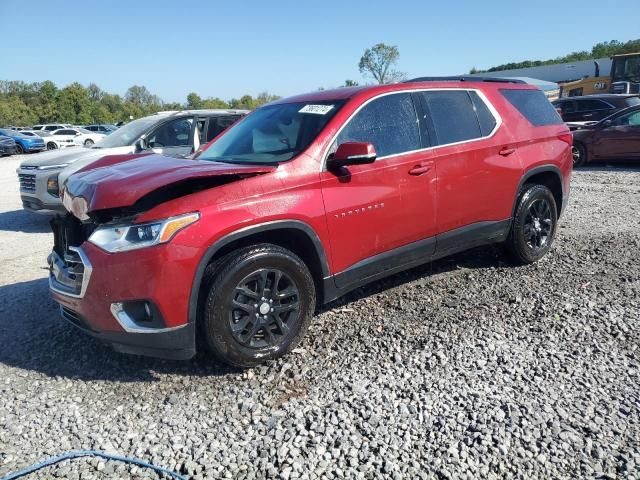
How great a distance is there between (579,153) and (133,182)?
12406 mm

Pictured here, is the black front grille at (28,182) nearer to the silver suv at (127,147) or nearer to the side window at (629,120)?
the silver suv at (127,147)

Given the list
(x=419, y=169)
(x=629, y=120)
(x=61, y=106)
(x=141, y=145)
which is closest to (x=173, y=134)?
(x=141, y=145)

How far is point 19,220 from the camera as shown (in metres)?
8.83

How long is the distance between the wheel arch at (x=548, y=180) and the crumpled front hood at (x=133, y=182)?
2.73 metres

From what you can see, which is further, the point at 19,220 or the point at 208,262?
the point at 19,220

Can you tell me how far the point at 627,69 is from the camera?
829 inches

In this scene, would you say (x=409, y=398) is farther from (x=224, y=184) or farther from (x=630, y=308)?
(x=630, y=308)

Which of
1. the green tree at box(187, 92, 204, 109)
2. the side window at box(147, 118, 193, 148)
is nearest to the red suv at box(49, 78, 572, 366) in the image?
the side window at box(147, 118, 193, 148)

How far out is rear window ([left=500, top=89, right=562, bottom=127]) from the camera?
5.00m

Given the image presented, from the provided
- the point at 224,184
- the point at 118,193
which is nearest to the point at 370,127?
the point at 224,184

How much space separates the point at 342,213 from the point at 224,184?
2.86ft

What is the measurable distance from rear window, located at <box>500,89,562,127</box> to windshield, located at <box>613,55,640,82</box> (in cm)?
1939

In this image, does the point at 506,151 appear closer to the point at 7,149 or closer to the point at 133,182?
the point at 133,182

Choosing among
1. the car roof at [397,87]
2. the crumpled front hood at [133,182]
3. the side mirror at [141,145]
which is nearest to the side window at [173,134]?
the side mirror at [141,145]
